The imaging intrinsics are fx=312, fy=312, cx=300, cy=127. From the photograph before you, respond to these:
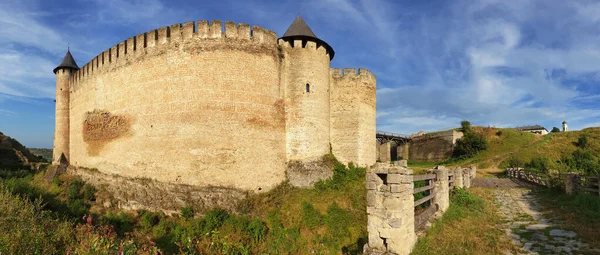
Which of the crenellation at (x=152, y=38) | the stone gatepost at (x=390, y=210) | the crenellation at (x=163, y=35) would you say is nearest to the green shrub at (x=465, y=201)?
the stone gatepost at (x=390, y=210)

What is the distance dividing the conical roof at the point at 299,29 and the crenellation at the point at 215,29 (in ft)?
10.6

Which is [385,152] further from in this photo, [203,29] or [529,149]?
[203,29]

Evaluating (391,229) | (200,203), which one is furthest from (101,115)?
(391,229)

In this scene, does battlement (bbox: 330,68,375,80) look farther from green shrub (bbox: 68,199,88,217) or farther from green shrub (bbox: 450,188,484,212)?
green shrub (bbox: 68,199,88,217)

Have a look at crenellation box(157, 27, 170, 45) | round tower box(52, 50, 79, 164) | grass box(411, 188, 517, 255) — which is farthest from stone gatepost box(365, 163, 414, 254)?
round tower box(52, 50, 79, 164)

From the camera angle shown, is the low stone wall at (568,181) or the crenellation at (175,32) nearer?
the low stone wall at (568,181)

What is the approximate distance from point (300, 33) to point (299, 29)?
423mm

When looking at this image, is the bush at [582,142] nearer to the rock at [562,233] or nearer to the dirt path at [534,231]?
the dirt path at [534,231]

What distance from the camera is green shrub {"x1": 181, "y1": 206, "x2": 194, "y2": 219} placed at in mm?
13891

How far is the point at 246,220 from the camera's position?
1364 cm

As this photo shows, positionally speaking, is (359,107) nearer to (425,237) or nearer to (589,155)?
(425,237)

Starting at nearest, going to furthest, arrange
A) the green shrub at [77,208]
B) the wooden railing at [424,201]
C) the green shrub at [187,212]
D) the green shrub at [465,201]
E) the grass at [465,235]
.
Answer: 1. the grass at [465,235]
2. the wooden railing at [424,201]
3. the green shrub at [465,201]
4. the green shrub at [187,212]
5. the green shrub at [77,208]

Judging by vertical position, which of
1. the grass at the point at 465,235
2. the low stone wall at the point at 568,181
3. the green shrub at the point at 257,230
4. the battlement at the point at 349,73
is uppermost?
the battlement at the point at 349,73

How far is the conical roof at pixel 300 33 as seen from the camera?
51.9ft
